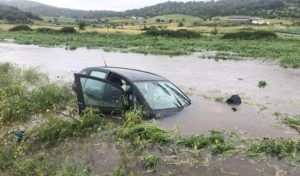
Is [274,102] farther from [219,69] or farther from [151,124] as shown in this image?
[219,69]

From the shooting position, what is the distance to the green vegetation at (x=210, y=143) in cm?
786

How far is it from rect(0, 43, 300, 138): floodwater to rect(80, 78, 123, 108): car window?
1.02 meters

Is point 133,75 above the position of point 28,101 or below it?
above

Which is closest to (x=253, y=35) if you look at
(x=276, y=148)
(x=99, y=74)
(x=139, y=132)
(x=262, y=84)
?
(x=262, y=84)

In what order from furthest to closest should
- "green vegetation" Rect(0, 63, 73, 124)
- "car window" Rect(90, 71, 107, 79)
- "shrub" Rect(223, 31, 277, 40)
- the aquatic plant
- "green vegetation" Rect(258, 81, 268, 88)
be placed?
"shrub" Rect(223, 31, 277, 40) → "green vegetation" Rect(258, 81, 268, 88) → "green vegetation" Rect(0, 63, 73, 124) → "car window" Rect(90, 71, 107, 79) → the aquatic plant

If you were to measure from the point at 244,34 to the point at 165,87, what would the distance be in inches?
1579

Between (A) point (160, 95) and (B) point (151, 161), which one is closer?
(B) point (151, 161)

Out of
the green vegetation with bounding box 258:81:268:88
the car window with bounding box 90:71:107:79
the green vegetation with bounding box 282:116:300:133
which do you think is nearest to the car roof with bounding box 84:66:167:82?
the car window with bounding box 90:71:107:79

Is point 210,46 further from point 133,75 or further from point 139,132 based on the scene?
point 139,132

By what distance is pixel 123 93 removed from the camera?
9.02 metres

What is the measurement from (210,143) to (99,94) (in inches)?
106

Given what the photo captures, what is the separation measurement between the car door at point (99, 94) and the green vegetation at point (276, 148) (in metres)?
2.84

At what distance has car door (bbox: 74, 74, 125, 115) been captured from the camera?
905 cm

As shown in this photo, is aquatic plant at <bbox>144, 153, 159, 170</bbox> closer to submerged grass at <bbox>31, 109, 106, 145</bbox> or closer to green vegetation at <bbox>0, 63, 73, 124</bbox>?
submerged grass at <bbox>31, 109, 106, 145</bbox>
